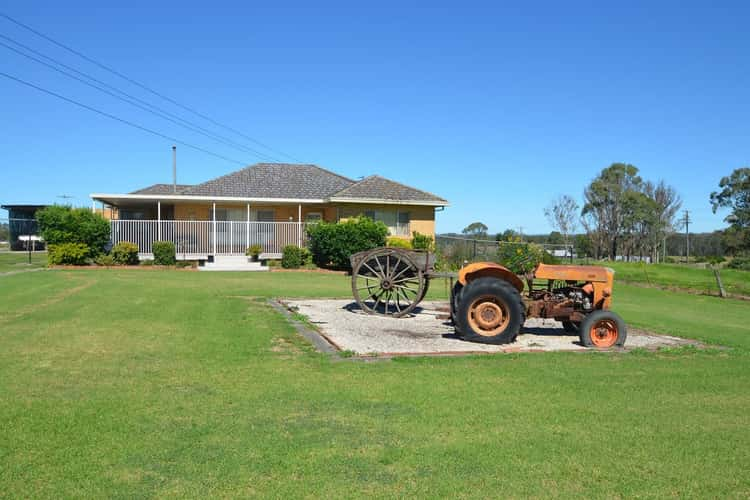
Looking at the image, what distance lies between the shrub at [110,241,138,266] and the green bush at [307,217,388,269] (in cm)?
826

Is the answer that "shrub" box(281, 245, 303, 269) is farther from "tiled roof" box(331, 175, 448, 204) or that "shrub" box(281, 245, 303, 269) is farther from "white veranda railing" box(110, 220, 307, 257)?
"tiled roof" box(331, 175, 448, 204)

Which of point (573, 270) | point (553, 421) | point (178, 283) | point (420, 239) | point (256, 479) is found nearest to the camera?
point (256, 479)

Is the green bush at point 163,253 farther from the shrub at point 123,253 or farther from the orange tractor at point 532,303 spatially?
the orange tractor at point 532,303

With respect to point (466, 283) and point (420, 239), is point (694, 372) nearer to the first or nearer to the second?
→ point (466, 283)

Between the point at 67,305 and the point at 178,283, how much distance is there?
6.92 m

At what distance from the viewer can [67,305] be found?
1426 centimetres

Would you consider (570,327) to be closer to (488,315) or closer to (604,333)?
(604,333)

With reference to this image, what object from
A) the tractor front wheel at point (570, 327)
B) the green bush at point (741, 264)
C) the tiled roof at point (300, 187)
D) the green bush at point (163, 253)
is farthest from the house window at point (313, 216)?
the green bush at point (741, 264)

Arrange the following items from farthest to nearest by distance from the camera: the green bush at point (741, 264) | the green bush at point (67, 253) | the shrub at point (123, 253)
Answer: the green bush at point (741, 264), the shrub at point (123, 253), the green bush at point (67, 253)

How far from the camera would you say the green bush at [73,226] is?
2831 cm

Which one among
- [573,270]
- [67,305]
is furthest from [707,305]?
[67,305]

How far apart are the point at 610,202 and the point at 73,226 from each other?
156 ft

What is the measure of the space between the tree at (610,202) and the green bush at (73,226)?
149 feet

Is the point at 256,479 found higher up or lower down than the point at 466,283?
lower down
